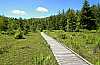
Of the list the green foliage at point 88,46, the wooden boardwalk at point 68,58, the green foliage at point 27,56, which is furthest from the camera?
the green foliage at point 88,46

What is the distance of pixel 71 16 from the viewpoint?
255ft

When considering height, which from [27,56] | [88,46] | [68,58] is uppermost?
[68,58]

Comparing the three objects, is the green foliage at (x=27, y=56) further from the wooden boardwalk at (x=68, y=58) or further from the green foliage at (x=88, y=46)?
the green foliage at (x=88, y=46)

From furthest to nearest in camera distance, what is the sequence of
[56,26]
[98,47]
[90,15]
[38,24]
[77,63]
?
[38,24]
[56,26]
[90,15]
[98,47]
[77,63]

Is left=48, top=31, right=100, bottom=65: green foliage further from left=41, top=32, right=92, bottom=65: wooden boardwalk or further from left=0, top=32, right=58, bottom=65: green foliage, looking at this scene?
left=0, top=32, right=58, bottom=65: green foliage

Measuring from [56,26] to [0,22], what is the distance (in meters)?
26.9

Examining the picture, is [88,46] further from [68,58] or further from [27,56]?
[68,58]

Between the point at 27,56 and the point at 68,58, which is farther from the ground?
the point at 68,58

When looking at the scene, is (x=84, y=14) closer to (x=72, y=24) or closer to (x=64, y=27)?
(x=72, y=24)

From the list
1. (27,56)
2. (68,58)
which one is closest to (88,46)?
(27,56)

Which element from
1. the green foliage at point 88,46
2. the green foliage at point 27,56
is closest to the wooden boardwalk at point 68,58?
the green foliage at point 27,56

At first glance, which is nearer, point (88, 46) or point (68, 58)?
point (68, 58)

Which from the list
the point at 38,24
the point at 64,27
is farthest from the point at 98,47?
the point at 38,24

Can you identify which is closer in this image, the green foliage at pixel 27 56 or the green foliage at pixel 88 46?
the green foliage at pixel 27 56
